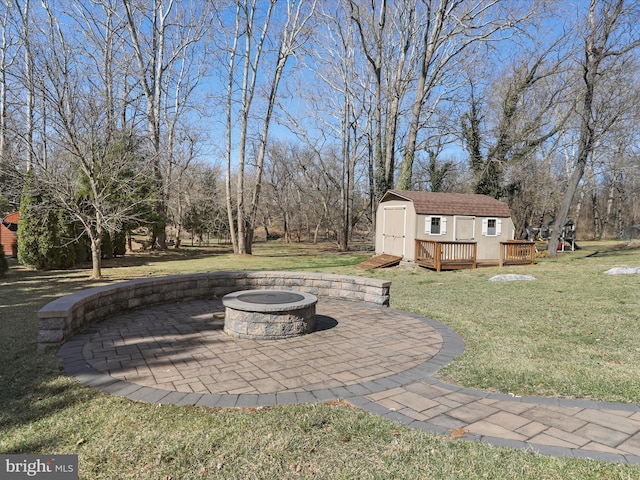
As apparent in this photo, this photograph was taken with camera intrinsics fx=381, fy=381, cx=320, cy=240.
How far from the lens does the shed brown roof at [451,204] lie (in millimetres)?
15288

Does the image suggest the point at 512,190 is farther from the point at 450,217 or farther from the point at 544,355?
the point at 544,355

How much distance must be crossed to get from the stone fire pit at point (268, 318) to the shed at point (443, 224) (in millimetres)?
10101

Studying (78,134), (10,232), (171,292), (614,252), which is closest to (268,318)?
(171,292)

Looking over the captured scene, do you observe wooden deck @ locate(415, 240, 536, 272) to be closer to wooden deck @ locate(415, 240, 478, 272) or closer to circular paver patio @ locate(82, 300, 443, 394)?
wooden deck @ locate(415, 240, 478, 272)

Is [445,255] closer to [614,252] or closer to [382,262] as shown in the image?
[382,262]

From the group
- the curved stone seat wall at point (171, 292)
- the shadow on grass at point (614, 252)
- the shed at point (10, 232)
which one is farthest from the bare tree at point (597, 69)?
the shed at point (10, 232)

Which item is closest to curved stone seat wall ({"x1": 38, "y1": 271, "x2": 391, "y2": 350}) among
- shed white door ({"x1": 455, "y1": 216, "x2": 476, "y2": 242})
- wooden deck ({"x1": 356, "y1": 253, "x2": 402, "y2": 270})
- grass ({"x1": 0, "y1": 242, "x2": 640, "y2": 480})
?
grass ({"x1": 0, "y1": 242, "x2": 640, "y2": 480})

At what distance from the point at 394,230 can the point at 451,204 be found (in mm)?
2552

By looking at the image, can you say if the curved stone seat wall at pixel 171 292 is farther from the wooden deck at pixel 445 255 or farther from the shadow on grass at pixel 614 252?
the shadow on grass at pixel 614 252

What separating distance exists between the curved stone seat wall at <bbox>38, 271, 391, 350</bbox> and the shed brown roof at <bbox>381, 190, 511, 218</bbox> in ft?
27.0

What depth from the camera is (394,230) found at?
16.3 metres

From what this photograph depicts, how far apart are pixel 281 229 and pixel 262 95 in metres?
23.0

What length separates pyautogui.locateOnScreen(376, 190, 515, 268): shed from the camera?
596 inches

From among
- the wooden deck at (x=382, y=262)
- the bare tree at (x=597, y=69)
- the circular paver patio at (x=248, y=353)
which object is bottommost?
the circular paver patio at (x=248, y=353)
